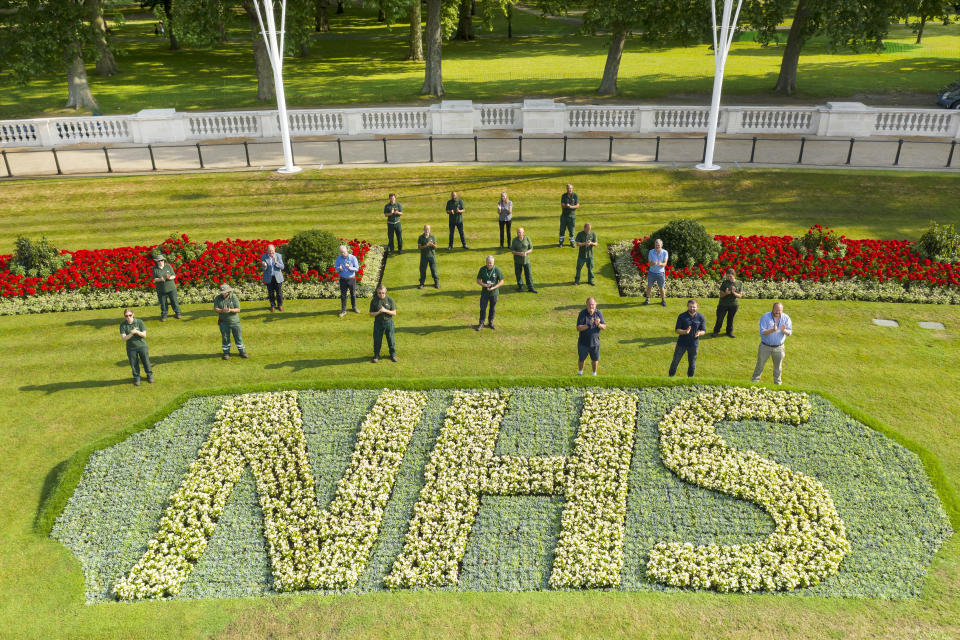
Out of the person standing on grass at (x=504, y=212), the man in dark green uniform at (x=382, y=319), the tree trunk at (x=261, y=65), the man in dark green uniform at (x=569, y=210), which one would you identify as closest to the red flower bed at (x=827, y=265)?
the man in dark green uniform at (x=569, y=210)

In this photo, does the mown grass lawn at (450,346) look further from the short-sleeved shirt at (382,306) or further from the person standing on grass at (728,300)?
the short-sleeved shirt at (382,306)

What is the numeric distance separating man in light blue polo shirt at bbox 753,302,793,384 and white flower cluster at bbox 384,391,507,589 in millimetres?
4989

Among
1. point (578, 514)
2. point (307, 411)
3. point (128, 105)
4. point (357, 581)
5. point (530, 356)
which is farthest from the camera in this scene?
point (128, 105)

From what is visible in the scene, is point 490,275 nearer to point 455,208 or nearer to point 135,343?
point 455,208

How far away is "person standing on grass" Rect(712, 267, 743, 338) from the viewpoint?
15.4 meters

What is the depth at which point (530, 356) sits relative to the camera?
15.3 metres

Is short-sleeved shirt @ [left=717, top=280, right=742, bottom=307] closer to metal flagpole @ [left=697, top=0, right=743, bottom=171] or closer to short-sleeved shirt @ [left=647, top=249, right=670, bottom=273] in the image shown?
short-sleeved shirt @ [left=647, top=249, right=670, bottom=273]

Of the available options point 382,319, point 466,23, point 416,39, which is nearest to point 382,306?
point 382,319

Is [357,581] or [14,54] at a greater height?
[14,54]

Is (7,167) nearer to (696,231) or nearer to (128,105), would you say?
(128,105)

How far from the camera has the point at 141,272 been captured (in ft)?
62.3

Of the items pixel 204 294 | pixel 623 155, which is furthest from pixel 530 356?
pixel 623 155

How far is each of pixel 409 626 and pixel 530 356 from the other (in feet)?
23.5

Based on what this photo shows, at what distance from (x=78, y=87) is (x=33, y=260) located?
21903 millimetres
